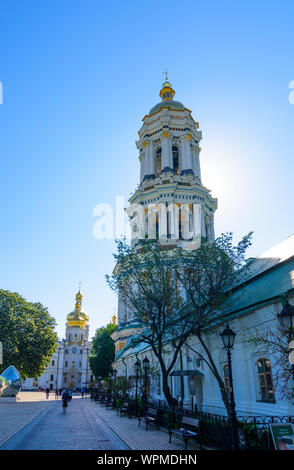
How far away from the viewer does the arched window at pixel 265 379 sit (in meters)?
13.8

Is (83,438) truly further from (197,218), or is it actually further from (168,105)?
(168,105)

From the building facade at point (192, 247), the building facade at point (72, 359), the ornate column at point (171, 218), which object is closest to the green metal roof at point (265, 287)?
the building facade at point (192, 247)

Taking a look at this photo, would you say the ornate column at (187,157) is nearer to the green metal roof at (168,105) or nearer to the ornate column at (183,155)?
the ornate column at (183,155)

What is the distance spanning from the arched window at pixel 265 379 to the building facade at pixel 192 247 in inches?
1.4

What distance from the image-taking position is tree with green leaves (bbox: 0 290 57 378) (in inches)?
1588

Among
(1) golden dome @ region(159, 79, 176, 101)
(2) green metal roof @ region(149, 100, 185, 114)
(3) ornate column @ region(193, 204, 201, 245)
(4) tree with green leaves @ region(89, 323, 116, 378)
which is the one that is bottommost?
(4) tree with green leaves @ region(89, 323, 116, 378)

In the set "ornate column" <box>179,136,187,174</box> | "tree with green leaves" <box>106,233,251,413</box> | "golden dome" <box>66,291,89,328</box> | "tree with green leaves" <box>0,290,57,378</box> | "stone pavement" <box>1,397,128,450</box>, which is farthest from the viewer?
"golden dome" <box>66,291,89,328</box>

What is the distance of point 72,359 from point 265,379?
9391 cm

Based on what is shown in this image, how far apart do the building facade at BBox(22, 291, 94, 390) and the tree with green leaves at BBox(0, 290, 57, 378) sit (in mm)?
56723

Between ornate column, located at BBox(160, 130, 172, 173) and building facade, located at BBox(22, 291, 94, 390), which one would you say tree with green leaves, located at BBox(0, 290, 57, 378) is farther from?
building facade, located at BBox(22, 291, 94, 390)

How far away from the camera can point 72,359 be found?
9981 centimetres

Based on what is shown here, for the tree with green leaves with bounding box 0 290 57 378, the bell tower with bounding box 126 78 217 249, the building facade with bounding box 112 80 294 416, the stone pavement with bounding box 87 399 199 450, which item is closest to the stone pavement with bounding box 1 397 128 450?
the stone pavement with bounding box 87 399 199 450
